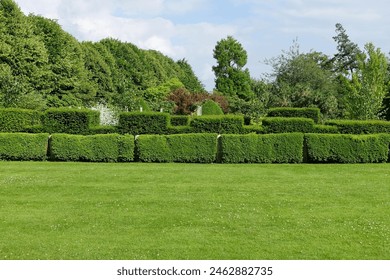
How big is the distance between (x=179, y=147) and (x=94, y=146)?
2.72 m

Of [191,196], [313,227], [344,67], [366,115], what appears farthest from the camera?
[344,67]

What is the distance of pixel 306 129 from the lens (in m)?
16.7

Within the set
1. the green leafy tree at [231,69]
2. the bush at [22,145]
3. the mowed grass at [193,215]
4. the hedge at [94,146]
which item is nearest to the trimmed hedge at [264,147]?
the mowed grass at [193,215]

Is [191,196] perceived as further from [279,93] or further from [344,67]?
[344,67]

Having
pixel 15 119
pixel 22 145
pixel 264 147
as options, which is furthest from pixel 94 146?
pixel 264 147

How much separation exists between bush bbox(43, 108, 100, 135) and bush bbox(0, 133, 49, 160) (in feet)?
3.00

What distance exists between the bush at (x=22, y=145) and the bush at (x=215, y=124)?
498 centimetres

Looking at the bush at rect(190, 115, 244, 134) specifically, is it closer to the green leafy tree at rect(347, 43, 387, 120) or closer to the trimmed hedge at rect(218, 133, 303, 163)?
the trimmed hedge at rect(218, 133, 303, 163)

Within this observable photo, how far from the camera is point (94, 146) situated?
1595 centimetres

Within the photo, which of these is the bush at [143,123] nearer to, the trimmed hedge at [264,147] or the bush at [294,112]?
the trimmed hedge at [264,147]

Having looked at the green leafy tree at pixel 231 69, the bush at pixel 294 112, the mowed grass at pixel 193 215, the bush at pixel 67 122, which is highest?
the green leafy tree at pixel 231 69

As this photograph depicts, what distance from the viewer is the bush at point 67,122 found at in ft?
55.7
